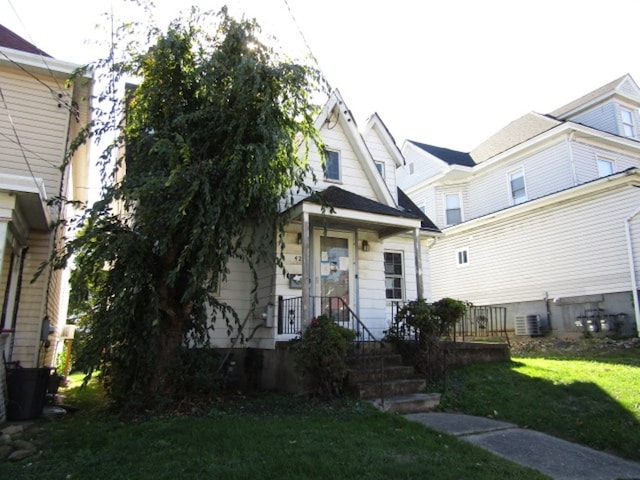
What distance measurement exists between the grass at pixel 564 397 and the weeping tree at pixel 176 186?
419 centimetres

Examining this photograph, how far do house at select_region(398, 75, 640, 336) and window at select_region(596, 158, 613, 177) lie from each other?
0.19 feet

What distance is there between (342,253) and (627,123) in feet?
52.8

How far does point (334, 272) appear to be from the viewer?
1012 cm

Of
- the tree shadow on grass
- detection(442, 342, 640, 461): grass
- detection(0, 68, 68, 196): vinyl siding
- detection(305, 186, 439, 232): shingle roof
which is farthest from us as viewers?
detection(305, 186, 439, 232): shingle roof

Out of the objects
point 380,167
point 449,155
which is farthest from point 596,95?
point 380,167

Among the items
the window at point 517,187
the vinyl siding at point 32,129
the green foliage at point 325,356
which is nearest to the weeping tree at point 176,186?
the green foliage at point 325,356

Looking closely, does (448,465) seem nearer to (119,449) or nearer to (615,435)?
(615,435)

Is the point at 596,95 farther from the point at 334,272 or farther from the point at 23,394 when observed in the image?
the point at 23,394

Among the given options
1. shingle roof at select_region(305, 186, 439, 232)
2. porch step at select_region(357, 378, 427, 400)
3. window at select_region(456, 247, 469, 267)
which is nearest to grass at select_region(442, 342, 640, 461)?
porch step at select_region(357, 378, 427, 400)

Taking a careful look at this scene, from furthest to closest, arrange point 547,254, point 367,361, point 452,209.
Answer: point 452,209
point 547,254
point 367,361

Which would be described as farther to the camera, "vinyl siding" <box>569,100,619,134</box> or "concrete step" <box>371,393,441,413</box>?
"vinyl siding" <box>569,100,619,134</box>

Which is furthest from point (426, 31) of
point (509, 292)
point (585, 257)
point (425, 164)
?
→ point (425, 164)

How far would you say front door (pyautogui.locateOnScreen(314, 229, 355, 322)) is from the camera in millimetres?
9859

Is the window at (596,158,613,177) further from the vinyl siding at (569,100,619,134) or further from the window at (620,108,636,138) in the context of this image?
the window at (620,108,636,138)
